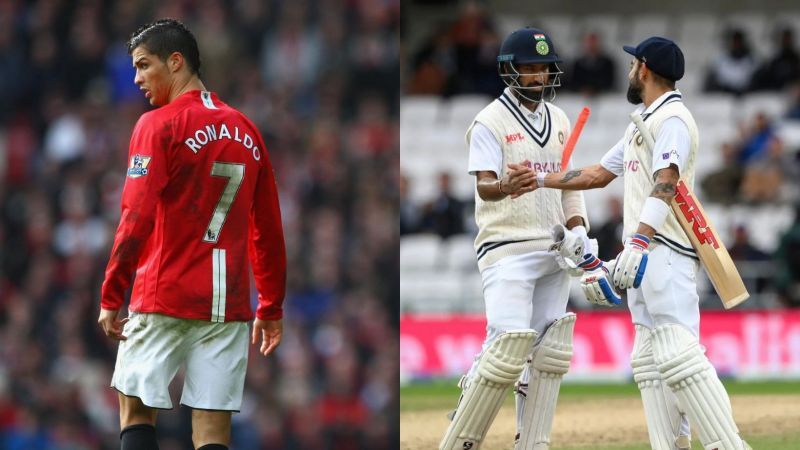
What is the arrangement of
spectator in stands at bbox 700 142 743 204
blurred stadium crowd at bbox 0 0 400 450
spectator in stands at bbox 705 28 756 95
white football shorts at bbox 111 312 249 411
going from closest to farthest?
white football shorts at bbox 111 312 249 411, blurred stadium crowd at bbox 0 0 400 450, spectator in stands at bbox 700 142 743 204, spectator in stands at bbox 705 28 756 95

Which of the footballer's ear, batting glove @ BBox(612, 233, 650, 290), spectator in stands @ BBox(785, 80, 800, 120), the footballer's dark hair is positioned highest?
spectator in stands @ BBox(785, 80, 800, 120)

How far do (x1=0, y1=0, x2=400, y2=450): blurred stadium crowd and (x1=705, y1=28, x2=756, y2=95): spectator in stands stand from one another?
4112 millimetres

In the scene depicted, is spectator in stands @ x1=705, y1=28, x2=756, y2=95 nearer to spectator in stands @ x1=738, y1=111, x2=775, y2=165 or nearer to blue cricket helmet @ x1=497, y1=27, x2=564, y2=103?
spectator in stands @ x1=738, y1=111, x2=775, y2=165

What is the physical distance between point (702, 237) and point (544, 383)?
1.00 meters

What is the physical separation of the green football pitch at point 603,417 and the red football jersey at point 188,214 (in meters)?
2.61

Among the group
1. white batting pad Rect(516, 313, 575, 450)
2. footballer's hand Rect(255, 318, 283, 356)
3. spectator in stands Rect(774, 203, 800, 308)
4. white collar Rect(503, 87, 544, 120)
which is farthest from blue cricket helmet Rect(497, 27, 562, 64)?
spectator in stands Rect(774, 203, 800, 308)

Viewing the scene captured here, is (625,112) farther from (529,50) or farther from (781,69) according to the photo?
(529,50)

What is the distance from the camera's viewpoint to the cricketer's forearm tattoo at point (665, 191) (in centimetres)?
581

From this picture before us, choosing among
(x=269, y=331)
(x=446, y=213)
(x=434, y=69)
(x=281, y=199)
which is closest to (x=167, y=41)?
(x=269, y=331)

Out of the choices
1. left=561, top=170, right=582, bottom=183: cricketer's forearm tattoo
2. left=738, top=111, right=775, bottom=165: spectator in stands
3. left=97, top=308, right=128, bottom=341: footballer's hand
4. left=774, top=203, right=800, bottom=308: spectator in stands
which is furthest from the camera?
left=738, top=111, right=775, bottom=165: spectator in stands

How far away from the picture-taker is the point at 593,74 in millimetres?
17328

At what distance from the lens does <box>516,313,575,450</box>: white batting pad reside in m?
6.34

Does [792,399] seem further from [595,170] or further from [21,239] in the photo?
[21,239]

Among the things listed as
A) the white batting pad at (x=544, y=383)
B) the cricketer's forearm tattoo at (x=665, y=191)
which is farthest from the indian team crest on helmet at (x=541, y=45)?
the white batting pad at (x=544, y=383)
